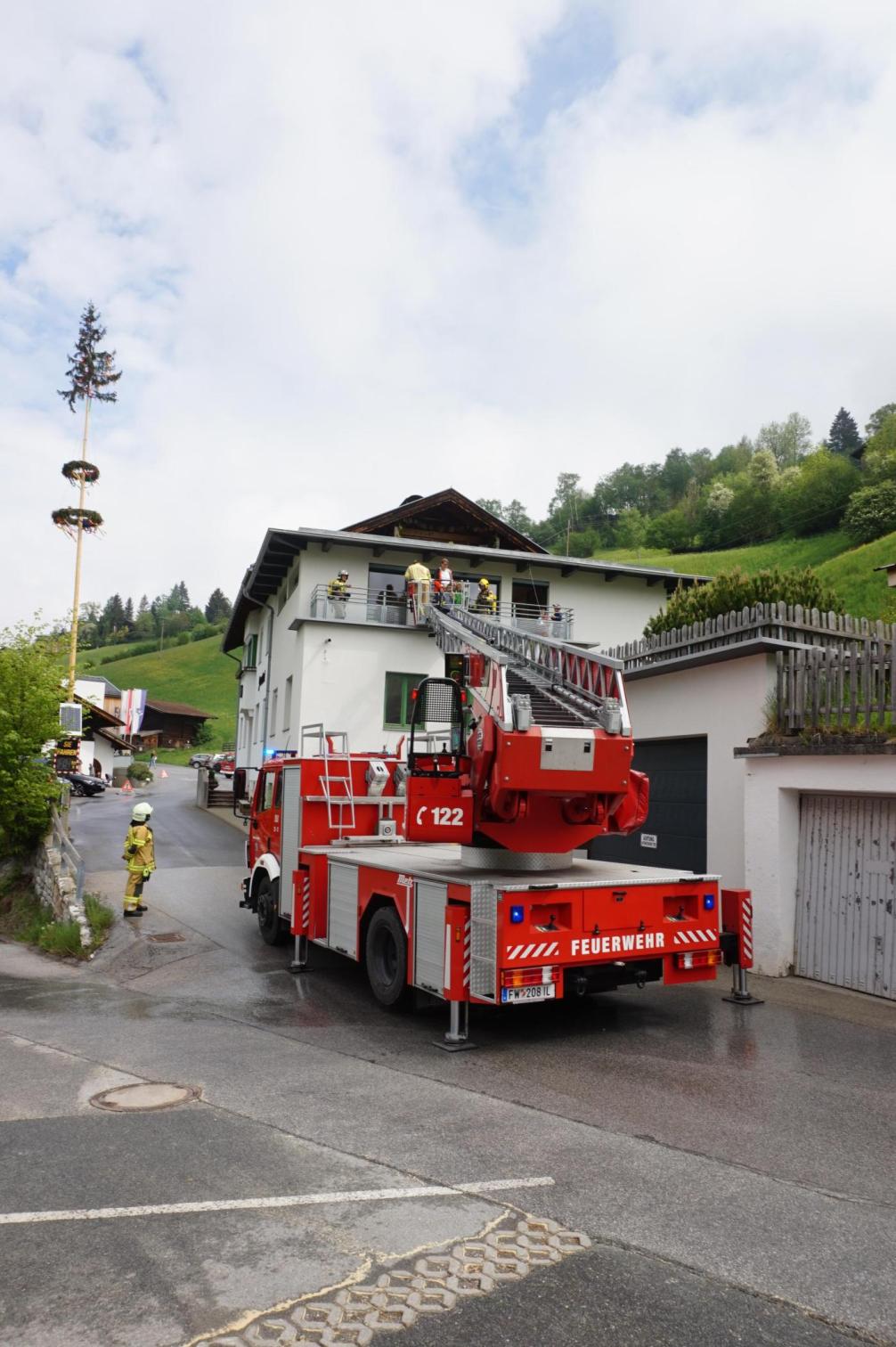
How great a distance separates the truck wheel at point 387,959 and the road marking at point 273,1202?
4047 mm

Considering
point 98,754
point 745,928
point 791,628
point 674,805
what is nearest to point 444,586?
point 674,805

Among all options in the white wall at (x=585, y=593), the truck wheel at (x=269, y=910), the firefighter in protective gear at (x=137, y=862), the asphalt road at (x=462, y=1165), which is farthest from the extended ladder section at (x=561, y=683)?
the white wall at (x=585, y=593)

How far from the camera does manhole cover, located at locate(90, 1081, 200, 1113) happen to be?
650cm

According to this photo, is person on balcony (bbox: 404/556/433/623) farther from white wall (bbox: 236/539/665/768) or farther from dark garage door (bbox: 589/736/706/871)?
dark garage door (bbox: 589/736/706/871)

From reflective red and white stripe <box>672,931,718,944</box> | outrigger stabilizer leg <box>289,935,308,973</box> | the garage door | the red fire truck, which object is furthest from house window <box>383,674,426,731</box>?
reflective red and white stripe <box>672,931,718,944</box>

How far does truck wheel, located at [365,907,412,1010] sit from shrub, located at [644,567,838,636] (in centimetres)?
867

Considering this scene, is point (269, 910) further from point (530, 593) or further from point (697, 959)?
point (530, 593)

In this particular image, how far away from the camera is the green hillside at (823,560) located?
46312 millimetres

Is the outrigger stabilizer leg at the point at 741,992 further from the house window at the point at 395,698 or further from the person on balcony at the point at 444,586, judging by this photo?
the house window at the point at 395,698

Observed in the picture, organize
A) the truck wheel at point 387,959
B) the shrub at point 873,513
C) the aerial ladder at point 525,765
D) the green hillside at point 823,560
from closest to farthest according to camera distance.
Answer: the aerial ladder at point 525,765 → the truck wheel at point 387,959 → the green hillside at point 823,560 → the shrub at point 873,513

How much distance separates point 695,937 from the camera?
902cm

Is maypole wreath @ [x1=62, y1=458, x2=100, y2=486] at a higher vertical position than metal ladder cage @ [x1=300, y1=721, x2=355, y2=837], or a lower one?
higher

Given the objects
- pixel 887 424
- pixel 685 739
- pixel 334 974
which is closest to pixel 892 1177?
pixel 334 974

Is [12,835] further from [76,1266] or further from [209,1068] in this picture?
[76,1266]
